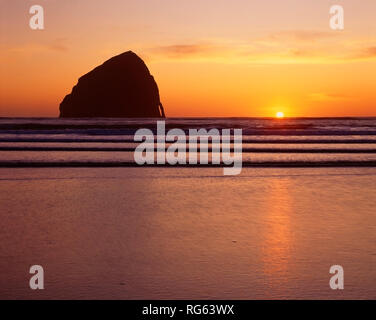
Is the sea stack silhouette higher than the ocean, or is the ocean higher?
the sea stack silhouette

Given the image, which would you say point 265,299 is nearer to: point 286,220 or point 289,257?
point 289,257

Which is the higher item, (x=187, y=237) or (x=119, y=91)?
(x=119, y=91)

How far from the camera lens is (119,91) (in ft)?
490

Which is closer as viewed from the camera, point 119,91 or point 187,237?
point 187,237

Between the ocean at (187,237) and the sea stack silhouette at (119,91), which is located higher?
the sea stack silhouette at (119,91)

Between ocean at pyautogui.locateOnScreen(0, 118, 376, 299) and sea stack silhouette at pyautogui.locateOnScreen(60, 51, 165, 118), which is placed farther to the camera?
sea stack silhouette at pyautogui.locateOnScreen(60, 51, 165, 118)

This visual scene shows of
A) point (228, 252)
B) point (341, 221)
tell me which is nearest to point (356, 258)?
point (228, 252)

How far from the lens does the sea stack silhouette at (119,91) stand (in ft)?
470

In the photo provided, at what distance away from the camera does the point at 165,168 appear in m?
15.9

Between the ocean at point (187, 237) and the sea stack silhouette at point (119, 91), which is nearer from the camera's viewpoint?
the ocean at point (187, 237)

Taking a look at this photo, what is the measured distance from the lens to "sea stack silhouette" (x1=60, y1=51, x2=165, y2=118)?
143 meters
